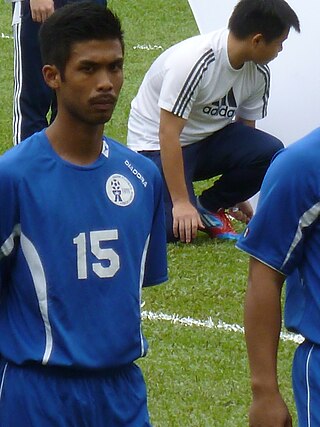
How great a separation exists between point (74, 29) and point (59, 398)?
92cm

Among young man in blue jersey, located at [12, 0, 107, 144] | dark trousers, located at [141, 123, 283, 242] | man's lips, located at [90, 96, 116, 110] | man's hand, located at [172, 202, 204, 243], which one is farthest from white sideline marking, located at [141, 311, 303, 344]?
man's lips, located at [90, 96, 116, 110]

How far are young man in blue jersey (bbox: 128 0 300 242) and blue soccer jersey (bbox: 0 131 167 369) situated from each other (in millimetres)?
3118

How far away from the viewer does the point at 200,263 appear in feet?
21.2

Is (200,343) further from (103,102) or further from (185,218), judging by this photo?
(103,102)

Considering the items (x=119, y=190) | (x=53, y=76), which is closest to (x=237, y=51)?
(x=53, y=76)

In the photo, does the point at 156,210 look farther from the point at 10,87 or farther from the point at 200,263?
the point at 10,87

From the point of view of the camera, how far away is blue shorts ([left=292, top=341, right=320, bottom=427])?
3061 mm

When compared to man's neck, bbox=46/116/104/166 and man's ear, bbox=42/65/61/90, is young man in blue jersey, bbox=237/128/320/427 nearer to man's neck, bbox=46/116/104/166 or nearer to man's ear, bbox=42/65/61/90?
man's neck, bbox=46/116/104/166

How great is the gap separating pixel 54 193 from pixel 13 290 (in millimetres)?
266

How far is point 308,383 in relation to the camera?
3.09m

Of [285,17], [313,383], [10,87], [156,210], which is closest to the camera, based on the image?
[313,383]

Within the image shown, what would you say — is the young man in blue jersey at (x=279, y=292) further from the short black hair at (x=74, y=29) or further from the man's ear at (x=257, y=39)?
the man's ear at (x=257, y=39)

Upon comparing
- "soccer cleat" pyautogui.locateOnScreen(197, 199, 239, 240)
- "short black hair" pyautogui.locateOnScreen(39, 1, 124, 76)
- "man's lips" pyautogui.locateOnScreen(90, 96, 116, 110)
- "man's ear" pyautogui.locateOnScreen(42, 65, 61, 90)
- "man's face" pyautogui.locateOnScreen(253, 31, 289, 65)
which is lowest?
"soccer cleat" pyautogui.locateOnScreen(197, 199, 239, 240)

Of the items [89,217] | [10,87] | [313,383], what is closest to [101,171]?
[89,217]
